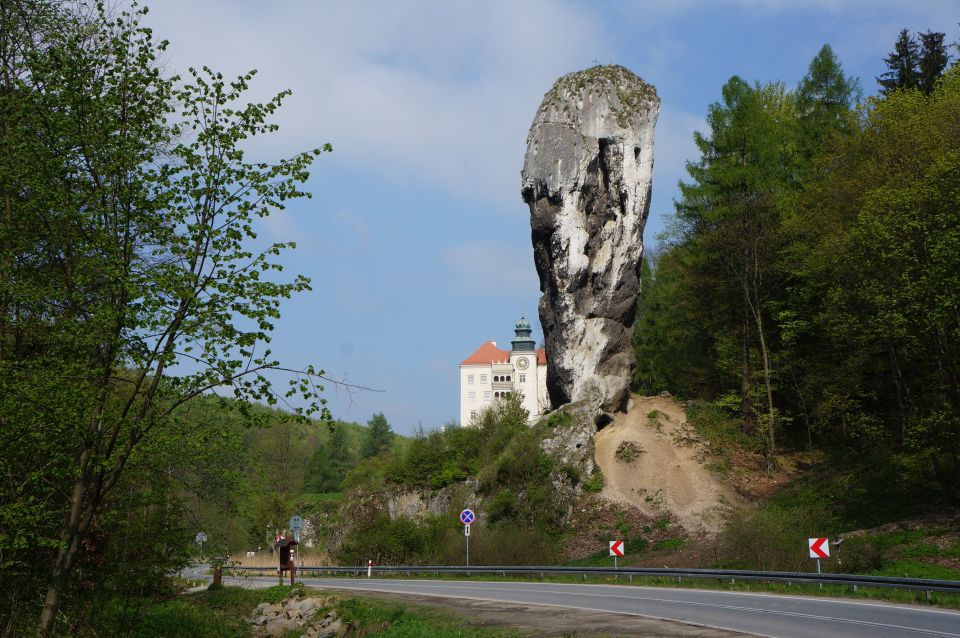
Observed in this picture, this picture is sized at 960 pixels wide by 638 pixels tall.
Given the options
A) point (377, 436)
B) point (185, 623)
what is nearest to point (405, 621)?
point (185, 623)

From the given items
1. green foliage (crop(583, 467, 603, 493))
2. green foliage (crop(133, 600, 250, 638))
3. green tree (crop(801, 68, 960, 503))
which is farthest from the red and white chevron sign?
green foliage (crop(583, 467, 603, 493))

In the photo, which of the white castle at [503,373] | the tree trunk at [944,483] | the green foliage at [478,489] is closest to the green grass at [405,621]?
the green foliage at [478,489]

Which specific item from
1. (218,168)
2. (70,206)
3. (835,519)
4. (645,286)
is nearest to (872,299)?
(835,519)

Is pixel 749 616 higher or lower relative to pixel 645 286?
lower

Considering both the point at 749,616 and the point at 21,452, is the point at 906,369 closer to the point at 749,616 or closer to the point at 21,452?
the point at 749,616

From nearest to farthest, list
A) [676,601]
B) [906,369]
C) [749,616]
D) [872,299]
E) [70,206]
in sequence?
1. [70,206]
2. [749,616]
3. [676,601]
4. [872,299]
5. [906,369]

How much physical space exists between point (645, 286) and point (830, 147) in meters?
24.4

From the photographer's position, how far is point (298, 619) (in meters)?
20.7

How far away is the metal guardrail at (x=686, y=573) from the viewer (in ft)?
50.3

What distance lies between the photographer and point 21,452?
10.3 m

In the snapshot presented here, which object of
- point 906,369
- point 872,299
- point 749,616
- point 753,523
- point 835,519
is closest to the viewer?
point 749,616

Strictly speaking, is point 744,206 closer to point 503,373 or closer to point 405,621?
point 405,621

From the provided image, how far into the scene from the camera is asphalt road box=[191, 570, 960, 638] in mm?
11828

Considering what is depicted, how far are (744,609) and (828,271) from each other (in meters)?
19.7
